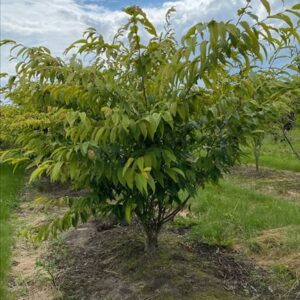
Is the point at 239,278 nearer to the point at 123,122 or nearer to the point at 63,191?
the point at 123,122

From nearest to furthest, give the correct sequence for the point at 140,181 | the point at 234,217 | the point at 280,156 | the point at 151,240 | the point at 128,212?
the point at 140,181 → the point at 128,212 → the point at 151,240 → the point at 234,217 → the point at 280,156

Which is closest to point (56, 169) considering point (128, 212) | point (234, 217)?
point (128, 212)

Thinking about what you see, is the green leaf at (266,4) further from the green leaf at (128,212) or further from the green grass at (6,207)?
the green grass at (6,207)

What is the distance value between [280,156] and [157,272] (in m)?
9.67

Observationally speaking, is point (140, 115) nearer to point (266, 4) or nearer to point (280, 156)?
point (266, 4)

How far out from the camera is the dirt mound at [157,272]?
346 centimetres

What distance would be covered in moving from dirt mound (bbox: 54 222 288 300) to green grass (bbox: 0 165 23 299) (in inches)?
19.0

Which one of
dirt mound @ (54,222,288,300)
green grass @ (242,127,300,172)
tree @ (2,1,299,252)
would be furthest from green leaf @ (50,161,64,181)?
green grass @ (242,127,300,172)

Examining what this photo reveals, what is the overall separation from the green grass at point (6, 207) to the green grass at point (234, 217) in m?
1.82

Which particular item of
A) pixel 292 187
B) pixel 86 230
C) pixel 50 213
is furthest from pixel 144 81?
pixel 292 187

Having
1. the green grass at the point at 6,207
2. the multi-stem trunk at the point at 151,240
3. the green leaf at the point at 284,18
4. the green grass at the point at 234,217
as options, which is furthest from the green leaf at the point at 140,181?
the green grass at the point at 6,207

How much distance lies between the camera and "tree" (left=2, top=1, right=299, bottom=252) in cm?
274

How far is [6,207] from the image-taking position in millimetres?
6766

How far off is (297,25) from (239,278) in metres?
1.96
